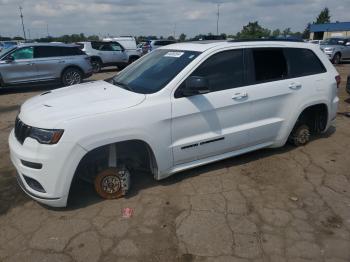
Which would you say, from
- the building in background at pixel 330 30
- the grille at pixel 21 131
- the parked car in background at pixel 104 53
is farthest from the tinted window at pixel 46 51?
the building in background at pixel 330 30

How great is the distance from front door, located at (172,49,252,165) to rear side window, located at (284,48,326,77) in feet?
3.13

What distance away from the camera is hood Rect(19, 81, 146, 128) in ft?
11.2

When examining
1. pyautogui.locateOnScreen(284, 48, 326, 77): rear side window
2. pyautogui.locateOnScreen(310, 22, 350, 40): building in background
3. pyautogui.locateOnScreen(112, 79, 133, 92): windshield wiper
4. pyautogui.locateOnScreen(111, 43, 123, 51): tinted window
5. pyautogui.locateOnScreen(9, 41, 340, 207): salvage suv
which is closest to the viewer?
pyautogui.locateOnScreen(9, 41, 340, 207): salvage suv

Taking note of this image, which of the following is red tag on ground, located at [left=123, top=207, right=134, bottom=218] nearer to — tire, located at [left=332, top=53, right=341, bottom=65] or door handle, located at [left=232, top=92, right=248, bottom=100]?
door handle, located at [left=232, top=92, right=248, bottom=100]

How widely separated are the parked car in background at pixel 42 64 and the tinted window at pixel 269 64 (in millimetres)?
9644

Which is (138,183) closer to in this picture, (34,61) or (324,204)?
(324,204)

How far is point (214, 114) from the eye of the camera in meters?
4.18

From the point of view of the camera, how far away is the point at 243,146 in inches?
182

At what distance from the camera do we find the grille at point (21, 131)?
11.5 ft

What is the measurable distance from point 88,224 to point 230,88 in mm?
2371

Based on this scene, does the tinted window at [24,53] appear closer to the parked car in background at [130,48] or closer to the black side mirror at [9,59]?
the black side mirror at [9,59]

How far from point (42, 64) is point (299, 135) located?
32.6 ft

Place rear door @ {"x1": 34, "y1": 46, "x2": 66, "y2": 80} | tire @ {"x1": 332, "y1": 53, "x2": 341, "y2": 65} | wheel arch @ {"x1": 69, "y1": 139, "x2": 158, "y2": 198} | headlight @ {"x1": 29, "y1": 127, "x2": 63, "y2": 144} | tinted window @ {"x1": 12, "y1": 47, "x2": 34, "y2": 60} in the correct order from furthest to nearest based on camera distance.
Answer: tire @ {"x1": 332, "y1": 53, "x2": 341, "y2": 65}, rear door @ {"x1": 34, "y1": 46, "x2": 66, "y2": 80}, tinted window @ {"x1": 12, "y1": 47, "x2": 34, "y2": 60}, wheel arch @ {"x1": 69, "y1": 139, "x2": 158, "y2": 198}, headlight @ {"x1": 29, "y1": 127, "x2": 63, "y2": 144}

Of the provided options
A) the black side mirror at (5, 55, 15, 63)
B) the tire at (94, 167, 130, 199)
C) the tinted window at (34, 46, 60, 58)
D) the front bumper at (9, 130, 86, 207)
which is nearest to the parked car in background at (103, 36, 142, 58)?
the tinted window at (34, 46, 60, 58)
